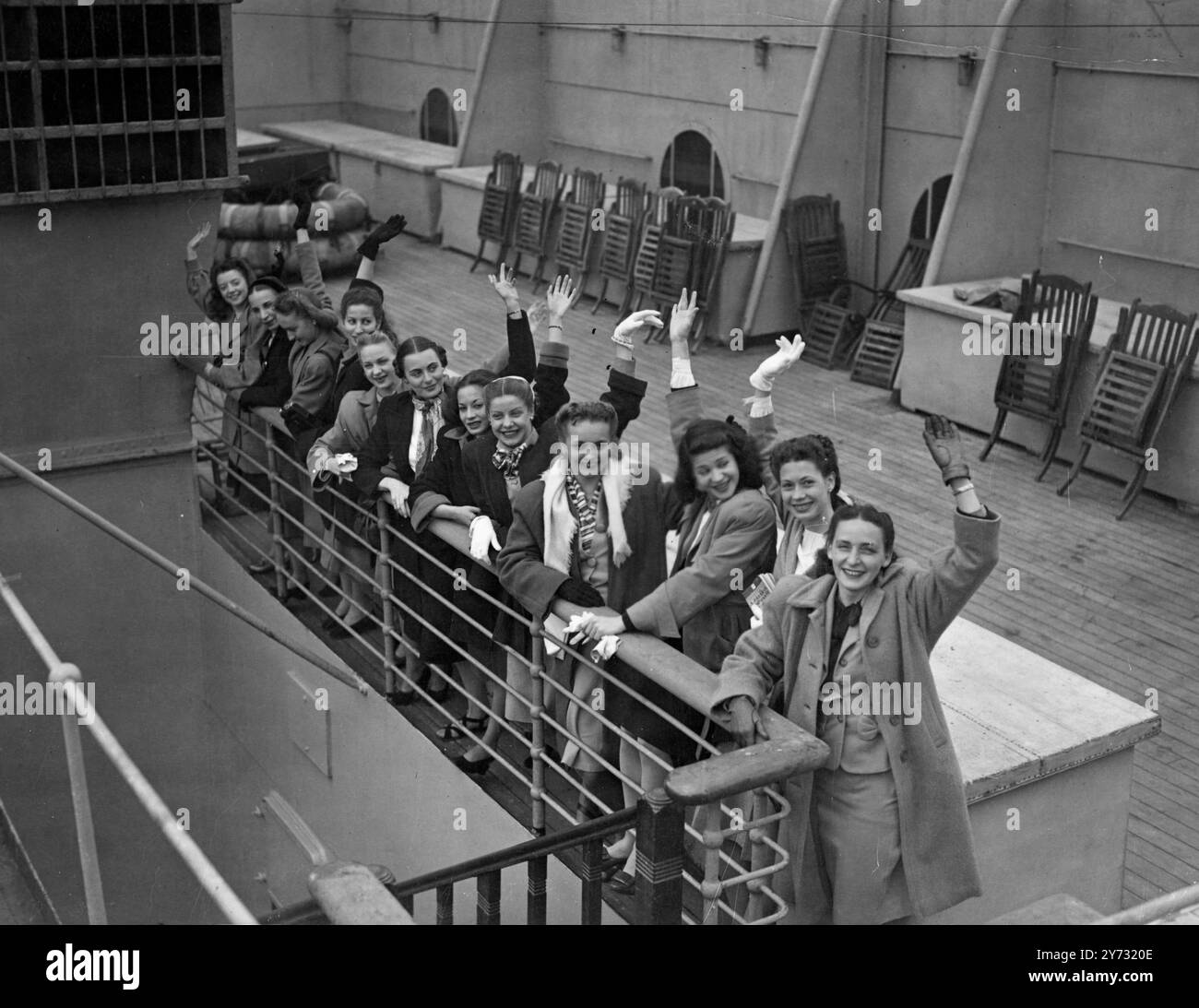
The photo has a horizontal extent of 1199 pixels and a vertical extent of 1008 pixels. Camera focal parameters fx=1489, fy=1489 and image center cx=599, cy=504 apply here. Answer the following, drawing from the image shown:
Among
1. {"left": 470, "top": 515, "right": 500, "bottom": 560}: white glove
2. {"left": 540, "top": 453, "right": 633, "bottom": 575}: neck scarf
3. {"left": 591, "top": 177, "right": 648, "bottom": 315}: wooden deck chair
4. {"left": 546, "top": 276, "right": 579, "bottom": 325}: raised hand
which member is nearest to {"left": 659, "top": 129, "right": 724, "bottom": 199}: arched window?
{"left": 591, "top": 177, "right": 648, "bottom": 315}: wooden deck chair

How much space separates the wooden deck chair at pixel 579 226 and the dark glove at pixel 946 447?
1039 cm

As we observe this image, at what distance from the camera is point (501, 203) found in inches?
589

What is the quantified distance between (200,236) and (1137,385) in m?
5.18

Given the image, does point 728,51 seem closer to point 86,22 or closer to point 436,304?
point 436,304

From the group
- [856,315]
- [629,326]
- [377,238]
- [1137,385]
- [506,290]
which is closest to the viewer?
[629,326]

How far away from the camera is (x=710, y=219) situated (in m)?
12.2

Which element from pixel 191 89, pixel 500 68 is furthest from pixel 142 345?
pixel 500 68

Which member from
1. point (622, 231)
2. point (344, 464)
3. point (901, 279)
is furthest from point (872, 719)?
point (622, 231)

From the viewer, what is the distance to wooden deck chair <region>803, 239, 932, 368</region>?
1147 cm

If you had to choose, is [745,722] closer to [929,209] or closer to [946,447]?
[946,447]

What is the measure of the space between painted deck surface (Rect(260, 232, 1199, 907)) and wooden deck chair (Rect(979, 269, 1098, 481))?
0.36 meters

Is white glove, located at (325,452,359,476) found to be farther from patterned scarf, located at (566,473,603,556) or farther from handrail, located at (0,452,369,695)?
patterned scarf, located at (566,473,603,556)

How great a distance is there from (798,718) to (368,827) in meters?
3.30

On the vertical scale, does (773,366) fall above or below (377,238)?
below
